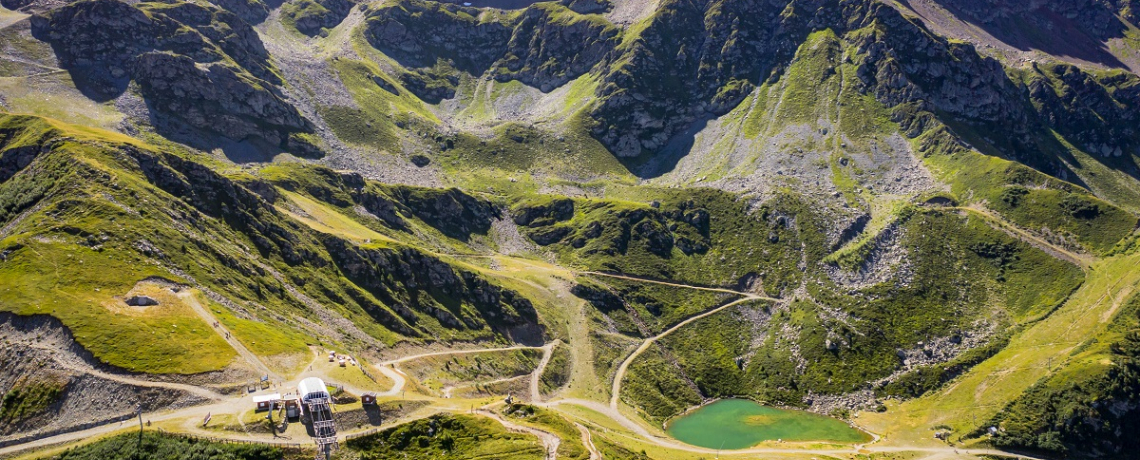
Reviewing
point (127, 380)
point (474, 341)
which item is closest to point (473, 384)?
point (474, 341)

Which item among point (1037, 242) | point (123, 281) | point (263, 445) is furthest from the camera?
point (1037, 242)

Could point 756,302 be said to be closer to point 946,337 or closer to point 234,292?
point 946,337

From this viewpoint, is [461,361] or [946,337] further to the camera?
[946,337]

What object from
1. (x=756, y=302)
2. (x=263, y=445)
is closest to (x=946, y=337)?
(x=756, y=302)

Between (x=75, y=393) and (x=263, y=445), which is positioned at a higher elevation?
(x=75, y=393)

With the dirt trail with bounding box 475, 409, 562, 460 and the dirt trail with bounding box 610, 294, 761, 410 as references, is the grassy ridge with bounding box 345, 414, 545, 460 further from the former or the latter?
the dirt trail with bounding box 610, 294, 761, 410

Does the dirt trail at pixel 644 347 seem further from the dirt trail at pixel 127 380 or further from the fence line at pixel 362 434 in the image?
the dirt trail at pixel 127 380

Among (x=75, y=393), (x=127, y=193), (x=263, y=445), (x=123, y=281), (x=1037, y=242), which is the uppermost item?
(x=127, y=193)

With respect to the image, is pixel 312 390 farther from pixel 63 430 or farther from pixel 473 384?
pixel 473 384
